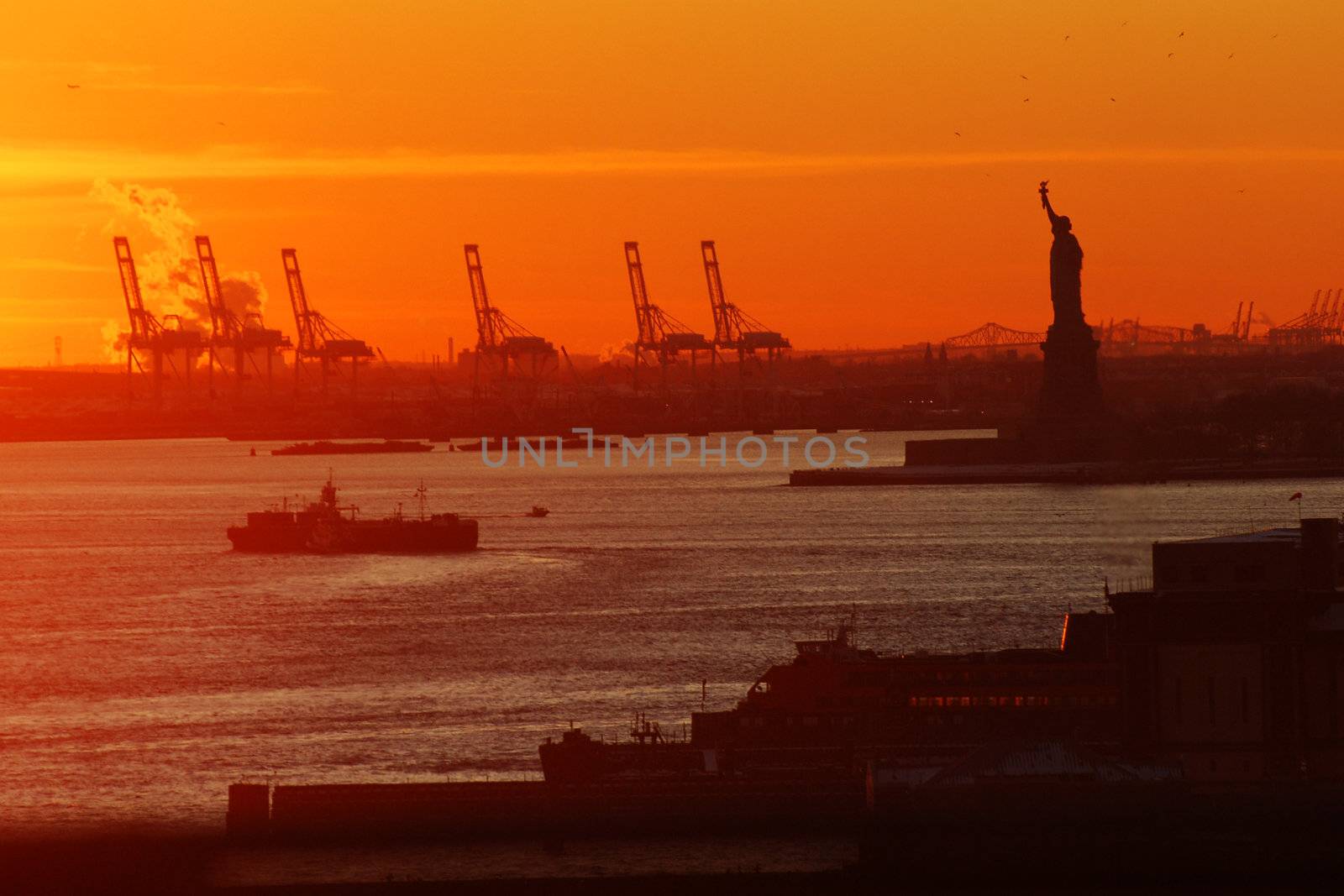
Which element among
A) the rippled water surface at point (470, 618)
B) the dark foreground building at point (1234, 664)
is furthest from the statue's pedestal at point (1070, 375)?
the dark foreground building at point (1234, 664)

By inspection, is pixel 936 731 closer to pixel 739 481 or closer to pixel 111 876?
pixel 111 876

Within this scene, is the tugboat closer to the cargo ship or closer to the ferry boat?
the ferry boat

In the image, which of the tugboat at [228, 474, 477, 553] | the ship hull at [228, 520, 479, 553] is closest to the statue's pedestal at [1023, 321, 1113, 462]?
the ship hull at [228, 520, 479, 553]

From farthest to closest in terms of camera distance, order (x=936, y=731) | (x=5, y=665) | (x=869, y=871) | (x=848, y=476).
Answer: (x=848, y=476), (x=5, y=665), (x=936, y=731), (x=869, y=871)

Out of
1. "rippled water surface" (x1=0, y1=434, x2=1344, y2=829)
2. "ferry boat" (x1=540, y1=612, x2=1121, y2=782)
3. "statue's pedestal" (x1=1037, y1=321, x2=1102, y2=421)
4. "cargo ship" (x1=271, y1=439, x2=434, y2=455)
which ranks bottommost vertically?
"rippled water surface" (x1=0, y1=434, x2=1344, y2=829)

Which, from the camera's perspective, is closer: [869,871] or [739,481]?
[869,871]

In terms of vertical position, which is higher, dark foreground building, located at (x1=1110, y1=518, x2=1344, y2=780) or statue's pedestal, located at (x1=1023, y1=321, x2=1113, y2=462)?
statue's pedestal, located at (x1=1023, y1=321, x2=1113, y2=462)

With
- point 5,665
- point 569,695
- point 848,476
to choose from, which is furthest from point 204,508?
point 569,695
